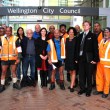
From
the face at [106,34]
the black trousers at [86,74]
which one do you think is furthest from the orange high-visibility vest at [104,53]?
the black trousers at [86,74]

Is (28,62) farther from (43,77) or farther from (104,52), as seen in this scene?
(104,52)

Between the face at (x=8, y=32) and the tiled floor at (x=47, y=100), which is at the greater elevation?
the face at (x=8, y=32)

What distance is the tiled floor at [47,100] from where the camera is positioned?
260 inches

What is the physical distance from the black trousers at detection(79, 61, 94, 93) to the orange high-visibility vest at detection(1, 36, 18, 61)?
1764 millimetres

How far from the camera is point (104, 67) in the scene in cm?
743

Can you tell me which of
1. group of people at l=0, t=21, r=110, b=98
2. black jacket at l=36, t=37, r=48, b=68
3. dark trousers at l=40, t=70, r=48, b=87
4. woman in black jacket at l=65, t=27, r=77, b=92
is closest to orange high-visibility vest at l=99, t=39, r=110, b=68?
group of people at l=0, t=21, r=110, b=98

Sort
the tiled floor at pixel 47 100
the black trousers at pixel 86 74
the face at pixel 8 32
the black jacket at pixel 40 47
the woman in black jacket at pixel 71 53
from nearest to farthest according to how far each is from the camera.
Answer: the tiled floor at pixel 47 100
the black trousers at pixel 86 74
the woman in black jacket at pixel 71 53
the face at pixel 8 32
the black jacket at pixel 40 47

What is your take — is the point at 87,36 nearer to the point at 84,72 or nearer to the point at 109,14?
the point at 84,72

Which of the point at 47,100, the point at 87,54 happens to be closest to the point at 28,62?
the point at 47,100

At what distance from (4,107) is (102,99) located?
2.28 m

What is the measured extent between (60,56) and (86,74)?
929 millimetres

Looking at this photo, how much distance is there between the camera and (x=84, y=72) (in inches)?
303

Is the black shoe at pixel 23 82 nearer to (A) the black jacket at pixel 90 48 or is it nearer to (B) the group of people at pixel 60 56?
(B) the group of people at pixel 60 56

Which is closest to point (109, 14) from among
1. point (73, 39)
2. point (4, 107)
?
point (73, 39)
